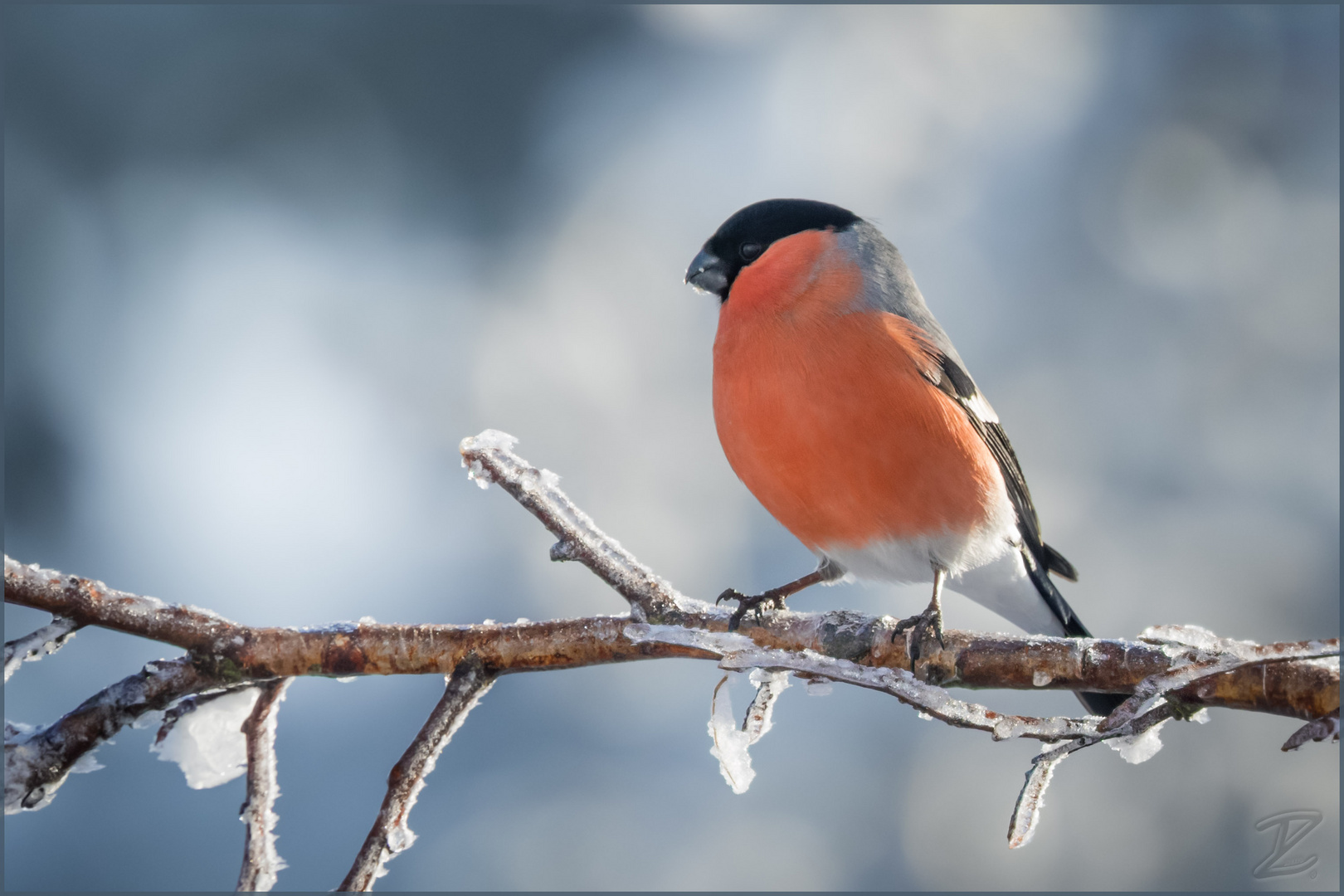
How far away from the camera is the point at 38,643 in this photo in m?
0.84

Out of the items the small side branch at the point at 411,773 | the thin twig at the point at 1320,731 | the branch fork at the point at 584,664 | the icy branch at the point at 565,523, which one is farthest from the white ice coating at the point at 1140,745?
the small side branch at the point at 411,773

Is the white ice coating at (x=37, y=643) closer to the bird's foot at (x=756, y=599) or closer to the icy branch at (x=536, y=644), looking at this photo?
the icy branch at (x=536, y=644)

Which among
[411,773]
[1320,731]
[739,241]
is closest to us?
[1320,731]

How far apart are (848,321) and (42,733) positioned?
1083 mm

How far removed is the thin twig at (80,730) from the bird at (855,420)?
26.0 inches

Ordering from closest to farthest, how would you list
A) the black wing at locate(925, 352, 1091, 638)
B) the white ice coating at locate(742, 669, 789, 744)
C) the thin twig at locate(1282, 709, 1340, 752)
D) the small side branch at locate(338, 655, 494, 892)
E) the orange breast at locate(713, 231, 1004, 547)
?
the thin twig at locate(1282, 709, 1340, 752)
the small side branch at locate(338, 655, 494, 892)
the white ice coating at locate(742, 669, 789, 744)
the orange breast at locate(713, 231, 1004, 547)
the black wing at locate(925, 352, 1091, 638)

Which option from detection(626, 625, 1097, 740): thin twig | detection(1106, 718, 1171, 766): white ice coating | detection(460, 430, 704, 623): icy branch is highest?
detection(460, 430, 704, 623): icy branch

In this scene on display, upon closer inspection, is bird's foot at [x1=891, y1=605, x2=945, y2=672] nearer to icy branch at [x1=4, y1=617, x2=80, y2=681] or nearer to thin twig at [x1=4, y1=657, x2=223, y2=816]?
thin twig at [x1=4, y1=657, x2=223, y2=816]

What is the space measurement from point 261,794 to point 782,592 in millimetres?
761

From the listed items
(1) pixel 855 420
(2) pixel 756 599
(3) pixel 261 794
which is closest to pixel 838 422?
(1) pixel 855 420

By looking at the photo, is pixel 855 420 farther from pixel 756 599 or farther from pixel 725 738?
pixel 725 738

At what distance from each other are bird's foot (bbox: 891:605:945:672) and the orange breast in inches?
11.5

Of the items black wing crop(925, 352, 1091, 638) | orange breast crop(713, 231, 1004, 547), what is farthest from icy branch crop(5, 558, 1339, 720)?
black wing crop(925, 352, 1091, 638)

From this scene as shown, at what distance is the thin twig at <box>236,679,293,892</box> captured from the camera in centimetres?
86
